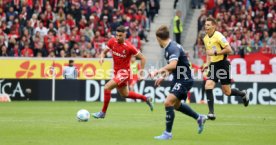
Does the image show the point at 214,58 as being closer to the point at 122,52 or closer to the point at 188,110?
the point at 122,52

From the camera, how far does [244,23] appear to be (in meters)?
33.6

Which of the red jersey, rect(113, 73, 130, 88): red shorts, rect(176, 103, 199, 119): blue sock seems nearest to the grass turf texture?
rect(176, 103, 199, 119): blue sock

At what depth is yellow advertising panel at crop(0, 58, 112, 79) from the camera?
31.4 m

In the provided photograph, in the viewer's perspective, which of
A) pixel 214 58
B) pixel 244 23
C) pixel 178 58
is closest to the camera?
pixel 178 58

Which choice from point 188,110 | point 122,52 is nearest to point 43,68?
point 122,52

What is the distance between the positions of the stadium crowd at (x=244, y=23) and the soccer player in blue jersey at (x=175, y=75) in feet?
55.9

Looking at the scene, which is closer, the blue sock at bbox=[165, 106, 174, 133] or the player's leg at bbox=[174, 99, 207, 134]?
the blue sock at bbox=[165, 106, 174, 133]

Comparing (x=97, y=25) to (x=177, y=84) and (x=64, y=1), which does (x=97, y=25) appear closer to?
(x=64, y=1)

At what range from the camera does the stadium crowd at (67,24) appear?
107 feet

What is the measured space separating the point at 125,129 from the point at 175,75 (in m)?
2.01

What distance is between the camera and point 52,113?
20953mm

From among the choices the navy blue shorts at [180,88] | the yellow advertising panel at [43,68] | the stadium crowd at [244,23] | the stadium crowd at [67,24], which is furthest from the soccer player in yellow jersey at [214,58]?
the stadium crowd at [67,24]

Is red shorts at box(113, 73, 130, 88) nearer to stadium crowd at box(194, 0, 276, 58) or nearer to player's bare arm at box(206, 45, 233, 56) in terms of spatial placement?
player's bare arm at box(206, 45, 233, 56)

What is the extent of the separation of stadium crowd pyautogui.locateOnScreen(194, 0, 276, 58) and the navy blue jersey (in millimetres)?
17034
